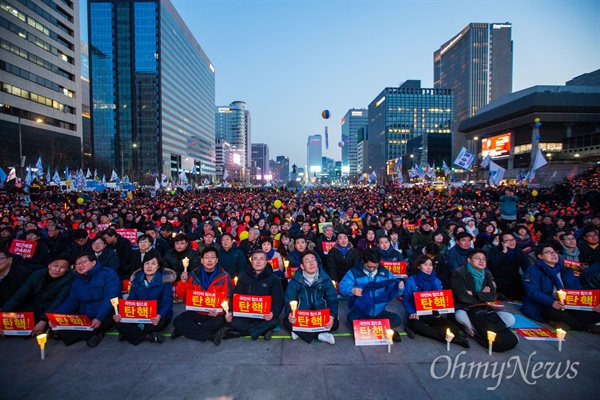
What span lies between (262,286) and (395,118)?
153249mm

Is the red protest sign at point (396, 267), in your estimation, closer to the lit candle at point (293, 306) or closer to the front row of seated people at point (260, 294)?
the front row of seated people at point (260, 294)

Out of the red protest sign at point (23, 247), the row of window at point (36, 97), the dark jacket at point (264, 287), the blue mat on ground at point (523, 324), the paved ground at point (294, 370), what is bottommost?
the paved ground at point (294, 370)

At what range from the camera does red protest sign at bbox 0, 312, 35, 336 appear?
505cm

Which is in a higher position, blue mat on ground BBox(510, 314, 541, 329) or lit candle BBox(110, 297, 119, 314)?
lit candle BBox(110, 297, 119, 314)

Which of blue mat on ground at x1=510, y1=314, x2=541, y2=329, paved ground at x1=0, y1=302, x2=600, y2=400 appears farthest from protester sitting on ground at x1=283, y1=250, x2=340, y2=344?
blue mat on ground at x1=510, y1=314, x2=541, y2=329

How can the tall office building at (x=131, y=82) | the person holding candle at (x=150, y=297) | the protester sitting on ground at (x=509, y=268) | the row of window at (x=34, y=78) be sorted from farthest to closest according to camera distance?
1. the tall office building at (x=131, y=82)
2. the row of window at (x=34, y=78)
3. the protester sitting on ground at (x=509, y=268)
4. the person holding candle at (x=150, y=297)

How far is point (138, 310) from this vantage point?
198 inches

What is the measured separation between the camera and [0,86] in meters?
43.3

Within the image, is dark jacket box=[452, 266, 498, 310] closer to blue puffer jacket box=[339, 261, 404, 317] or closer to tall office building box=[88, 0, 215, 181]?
blue puffer jacket box=[339, 261, 404, 317]

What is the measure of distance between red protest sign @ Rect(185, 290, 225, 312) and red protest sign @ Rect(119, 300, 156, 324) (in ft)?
1.85

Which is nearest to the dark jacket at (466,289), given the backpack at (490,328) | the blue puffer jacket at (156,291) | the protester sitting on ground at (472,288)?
the protester sitting on ground at (472,288)

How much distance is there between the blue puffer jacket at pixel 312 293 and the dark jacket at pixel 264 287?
8.8 inches

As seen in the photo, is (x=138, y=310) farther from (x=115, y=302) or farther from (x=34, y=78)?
(x=34, y=78)

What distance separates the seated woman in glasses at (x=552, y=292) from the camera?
17.4 ft
